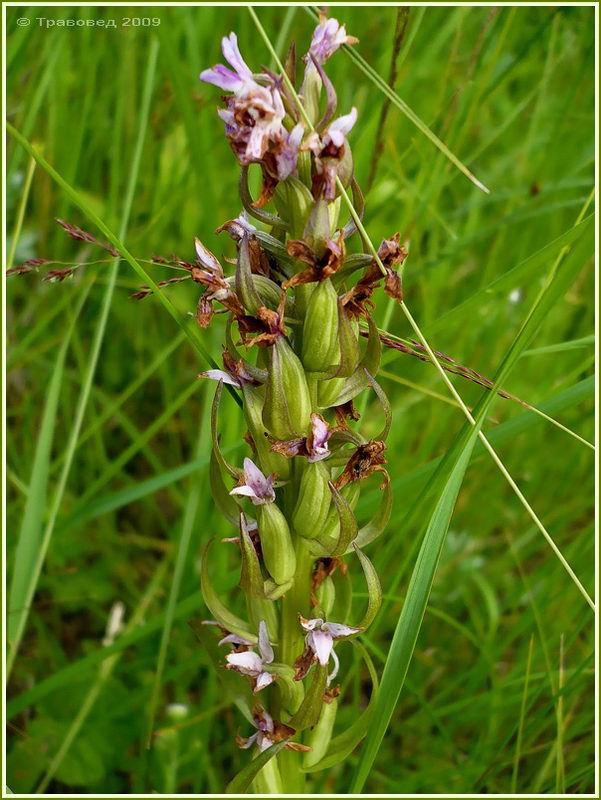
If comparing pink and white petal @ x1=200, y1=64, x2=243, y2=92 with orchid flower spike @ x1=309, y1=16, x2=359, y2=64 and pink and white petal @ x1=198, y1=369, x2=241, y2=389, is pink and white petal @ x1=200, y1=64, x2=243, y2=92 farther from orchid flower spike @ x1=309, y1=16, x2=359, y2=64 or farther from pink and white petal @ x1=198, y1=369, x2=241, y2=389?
pink and white petal @ x1=198, y1=369, x2=241, y2=389

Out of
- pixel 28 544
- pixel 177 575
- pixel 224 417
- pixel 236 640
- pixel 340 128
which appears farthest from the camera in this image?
pixel 224 417

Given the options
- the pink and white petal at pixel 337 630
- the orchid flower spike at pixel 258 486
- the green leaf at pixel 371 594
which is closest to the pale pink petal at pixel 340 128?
the orchid flower spike at pixel 258 486

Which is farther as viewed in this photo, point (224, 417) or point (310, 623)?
point (224, 417)

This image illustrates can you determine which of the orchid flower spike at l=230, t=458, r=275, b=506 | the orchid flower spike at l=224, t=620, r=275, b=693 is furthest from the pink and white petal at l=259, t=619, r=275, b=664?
the orchid flower spike at l=230, t=458, r=275, b=506

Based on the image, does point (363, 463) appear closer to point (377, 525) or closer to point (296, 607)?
point (377, 525)

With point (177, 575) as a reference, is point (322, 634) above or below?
above

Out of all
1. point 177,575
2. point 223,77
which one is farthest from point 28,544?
point 223,77

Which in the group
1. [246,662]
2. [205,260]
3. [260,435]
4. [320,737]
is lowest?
[320,737]
